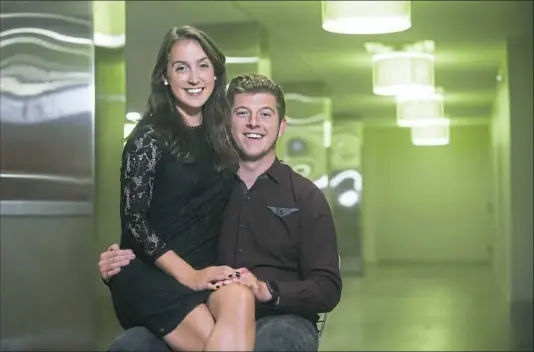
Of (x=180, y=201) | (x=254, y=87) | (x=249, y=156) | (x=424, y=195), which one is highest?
(x=254, y=87)

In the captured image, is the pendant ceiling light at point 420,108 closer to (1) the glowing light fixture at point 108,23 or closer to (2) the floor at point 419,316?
(2) the floor at point 419,316

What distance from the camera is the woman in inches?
107

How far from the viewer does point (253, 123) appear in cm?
295

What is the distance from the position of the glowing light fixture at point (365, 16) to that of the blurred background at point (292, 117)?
0.03 ft

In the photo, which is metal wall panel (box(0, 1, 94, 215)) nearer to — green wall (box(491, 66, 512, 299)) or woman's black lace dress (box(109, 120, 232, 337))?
woman's black lace dress (box(109, 120, 232, 337))

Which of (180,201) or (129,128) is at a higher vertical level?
(129,128)

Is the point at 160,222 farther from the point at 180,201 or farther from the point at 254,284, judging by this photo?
the point at 254,284

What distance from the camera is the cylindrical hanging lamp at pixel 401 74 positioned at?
992 centimetres

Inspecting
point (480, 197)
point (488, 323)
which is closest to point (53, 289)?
point (488, 323)

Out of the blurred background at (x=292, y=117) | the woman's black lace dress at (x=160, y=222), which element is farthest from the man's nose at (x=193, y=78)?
the blurred background at (x=292, y=117)

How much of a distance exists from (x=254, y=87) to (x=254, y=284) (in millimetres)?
646

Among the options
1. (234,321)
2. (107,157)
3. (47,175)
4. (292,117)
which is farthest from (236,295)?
(292,117)

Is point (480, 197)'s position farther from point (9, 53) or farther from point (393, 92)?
point (9, 53)

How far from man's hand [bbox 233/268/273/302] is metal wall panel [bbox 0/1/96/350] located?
4.06 meters
